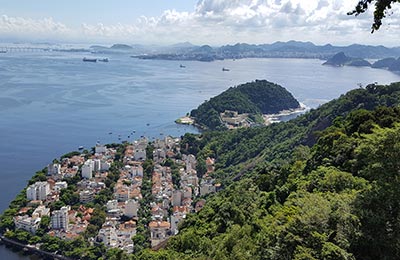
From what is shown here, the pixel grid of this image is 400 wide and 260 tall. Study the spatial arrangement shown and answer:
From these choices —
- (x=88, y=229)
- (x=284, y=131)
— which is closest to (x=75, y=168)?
(x=88, y=229)

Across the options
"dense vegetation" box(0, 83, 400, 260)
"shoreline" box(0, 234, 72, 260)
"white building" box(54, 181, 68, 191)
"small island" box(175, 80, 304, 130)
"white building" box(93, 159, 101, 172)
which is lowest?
"shoreline" box(0, 234, 72, 260)

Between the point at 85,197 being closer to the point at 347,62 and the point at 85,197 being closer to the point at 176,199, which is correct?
the point at 176,199

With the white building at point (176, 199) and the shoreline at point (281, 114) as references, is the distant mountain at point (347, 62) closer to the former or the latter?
the shoreline at point (281, 114)

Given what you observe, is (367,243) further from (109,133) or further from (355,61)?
(355,61)

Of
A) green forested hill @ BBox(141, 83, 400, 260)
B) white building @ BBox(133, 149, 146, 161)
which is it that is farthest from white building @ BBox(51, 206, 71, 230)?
white building @ BBox(133, 149, 146, 161)

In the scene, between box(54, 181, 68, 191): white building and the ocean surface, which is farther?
the ocean surface

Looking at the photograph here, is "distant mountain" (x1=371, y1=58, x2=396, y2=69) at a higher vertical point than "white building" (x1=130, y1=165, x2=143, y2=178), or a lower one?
higher

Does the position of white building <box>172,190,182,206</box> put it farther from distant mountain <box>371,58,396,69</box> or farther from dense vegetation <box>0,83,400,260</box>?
distant mountain <box>371,58,396,69</box>

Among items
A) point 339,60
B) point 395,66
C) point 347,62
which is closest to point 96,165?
point 395,66
